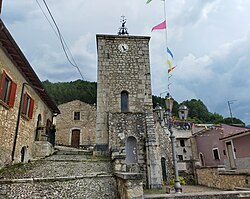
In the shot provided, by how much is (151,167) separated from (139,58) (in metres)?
7.07

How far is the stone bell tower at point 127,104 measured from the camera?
9.84 m

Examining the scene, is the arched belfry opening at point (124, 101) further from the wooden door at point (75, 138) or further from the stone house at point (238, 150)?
the wooden door at point (75, 138)

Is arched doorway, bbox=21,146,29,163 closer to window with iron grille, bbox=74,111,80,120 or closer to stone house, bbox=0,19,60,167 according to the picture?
stone house, bbox=0,19,60,167

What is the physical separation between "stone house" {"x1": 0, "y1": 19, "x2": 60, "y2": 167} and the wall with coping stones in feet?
32.0

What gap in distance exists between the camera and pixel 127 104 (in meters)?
11.7

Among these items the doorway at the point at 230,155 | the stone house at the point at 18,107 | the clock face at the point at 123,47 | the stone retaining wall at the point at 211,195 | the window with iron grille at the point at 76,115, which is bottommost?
the stone retaining wall at the point at 211,195

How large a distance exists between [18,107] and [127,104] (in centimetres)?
606

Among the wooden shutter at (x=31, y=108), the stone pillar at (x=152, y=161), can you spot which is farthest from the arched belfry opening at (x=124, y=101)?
the wooden shutter at (x=31, y=108)

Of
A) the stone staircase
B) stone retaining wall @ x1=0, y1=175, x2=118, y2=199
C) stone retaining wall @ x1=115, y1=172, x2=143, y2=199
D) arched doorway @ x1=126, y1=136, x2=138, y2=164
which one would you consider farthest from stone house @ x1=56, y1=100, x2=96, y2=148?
stone retaining wall @ x1=115, y1=172, x2=143, y2=199

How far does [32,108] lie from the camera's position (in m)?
9.48

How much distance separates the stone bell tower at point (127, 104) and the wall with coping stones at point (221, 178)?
377 centimetres

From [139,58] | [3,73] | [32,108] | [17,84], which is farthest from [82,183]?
[139,58]

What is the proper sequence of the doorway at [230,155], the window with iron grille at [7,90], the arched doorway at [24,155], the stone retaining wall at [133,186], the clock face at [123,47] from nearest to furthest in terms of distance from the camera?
the stone retaining wall at [133,186] → the window with iron grille at [7,90] → the arched doorway at [24,155] → the clock face at [123,47] → the doorway at [230,155]

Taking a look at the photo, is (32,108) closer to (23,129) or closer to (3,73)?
(23,129)
